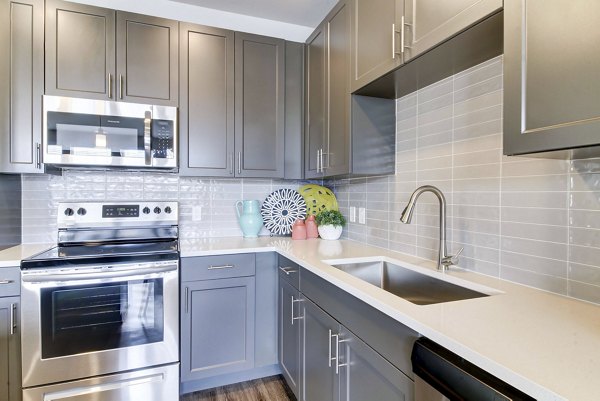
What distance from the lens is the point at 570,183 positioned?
101 centimetres

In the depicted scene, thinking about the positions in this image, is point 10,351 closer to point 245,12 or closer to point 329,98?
point 329,98

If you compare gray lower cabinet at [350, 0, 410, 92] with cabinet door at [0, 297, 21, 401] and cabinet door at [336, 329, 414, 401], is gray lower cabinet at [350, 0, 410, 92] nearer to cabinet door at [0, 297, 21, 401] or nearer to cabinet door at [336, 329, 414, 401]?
cabinet door at [336, 329, 414, 401]

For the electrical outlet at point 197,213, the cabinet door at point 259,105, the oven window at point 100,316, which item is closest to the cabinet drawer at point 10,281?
the oven window at point 100,316

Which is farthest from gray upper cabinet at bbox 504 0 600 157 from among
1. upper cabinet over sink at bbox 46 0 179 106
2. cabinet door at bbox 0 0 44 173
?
cabinet door at bbox 0 0 44 173

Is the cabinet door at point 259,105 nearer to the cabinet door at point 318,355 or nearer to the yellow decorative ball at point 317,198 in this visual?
the yellow decorative ball at point 317,198

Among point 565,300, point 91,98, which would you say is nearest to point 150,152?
point 91,98

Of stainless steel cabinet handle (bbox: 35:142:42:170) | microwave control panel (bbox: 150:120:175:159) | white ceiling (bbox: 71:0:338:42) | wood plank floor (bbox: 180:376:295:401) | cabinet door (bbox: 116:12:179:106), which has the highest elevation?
white ceiling (bbox: 71:0:338:42)

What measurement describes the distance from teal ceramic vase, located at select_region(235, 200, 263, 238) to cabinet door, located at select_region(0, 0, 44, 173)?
1278 mm

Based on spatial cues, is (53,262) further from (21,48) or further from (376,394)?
(376,394)

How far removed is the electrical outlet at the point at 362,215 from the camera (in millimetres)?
2135

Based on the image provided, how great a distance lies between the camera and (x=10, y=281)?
1576 millimetres

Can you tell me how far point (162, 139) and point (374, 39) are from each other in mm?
1400

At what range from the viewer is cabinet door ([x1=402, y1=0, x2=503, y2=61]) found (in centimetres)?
97

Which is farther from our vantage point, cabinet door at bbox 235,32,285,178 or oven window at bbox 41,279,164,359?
cabinet door at bbox 235,32,285,178
